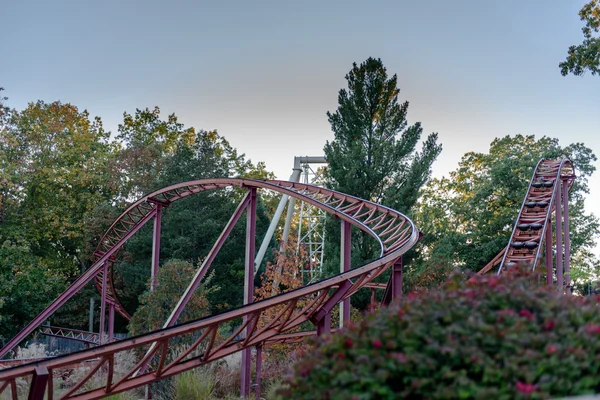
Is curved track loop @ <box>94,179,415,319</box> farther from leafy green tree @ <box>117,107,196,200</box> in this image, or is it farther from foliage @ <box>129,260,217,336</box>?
leafy green tree @ <box>117,107,196,200</box>

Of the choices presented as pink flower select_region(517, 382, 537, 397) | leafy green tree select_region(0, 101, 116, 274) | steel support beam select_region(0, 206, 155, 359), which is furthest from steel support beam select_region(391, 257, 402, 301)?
leafy green tree select_region(0, 101, 116, 274)

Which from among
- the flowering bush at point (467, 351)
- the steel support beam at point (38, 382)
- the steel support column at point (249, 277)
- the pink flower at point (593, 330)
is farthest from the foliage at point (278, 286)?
the pink flower at point (593, 330)

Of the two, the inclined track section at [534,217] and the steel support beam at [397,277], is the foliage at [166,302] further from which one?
the inclined track section at [534,217]

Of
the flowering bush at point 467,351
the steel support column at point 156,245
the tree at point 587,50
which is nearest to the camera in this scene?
the flowering bush at point 467,351

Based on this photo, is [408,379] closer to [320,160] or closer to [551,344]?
[551,344]

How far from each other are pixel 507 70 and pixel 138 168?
56.0 ft

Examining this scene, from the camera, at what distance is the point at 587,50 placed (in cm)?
1514

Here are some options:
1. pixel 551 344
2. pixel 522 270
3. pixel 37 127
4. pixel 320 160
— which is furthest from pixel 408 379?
pixel 37 127

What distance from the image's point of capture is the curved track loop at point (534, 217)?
12.2 meters

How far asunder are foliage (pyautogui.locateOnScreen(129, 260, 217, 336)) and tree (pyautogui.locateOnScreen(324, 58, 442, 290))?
7.36 metres

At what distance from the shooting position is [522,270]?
4660 millimetres

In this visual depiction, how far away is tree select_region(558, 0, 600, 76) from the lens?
49.4ft

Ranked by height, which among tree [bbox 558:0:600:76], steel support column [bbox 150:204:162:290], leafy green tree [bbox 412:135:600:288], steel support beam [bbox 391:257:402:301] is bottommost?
steel support beam [bbox 391:257:402:301]

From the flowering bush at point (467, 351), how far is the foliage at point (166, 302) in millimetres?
8807
